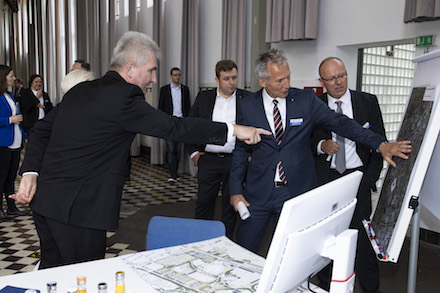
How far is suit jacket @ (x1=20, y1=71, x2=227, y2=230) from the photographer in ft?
6.84

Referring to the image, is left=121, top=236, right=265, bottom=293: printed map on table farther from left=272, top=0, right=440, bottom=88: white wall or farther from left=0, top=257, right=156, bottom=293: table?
left=272, top=0, right=440, bottom=88: white wall

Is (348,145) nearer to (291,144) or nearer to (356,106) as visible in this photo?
(356,106)

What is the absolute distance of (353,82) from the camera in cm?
572

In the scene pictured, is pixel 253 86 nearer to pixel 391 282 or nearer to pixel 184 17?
pixel 184 17

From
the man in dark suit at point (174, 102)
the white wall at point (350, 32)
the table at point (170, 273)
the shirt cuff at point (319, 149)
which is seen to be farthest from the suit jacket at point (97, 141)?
the man in dark suit at point (174, 102)

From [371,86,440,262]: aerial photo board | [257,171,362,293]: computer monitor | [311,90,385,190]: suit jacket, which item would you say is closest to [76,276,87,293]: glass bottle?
[257,171,362,293]: computer monitor

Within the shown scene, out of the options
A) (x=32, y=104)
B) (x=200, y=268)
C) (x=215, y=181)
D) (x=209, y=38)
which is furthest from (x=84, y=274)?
(x=209, y=38)

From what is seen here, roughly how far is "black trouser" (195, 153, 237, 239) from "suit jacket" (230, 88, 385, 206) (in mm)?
1119

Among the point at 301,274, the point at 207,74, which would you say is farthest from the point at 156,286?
the point at 207,74

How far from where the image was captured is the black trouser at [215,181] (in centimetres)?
401

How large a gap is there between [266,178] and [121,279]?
157cm

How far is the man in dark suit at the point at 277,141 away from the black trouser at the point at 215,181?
110cm

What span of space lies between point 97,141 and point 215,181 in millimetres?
2034

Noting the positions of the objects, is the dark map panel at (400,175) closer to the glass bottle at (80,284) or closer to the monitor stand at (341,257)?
the monitor stand at (341,257)
